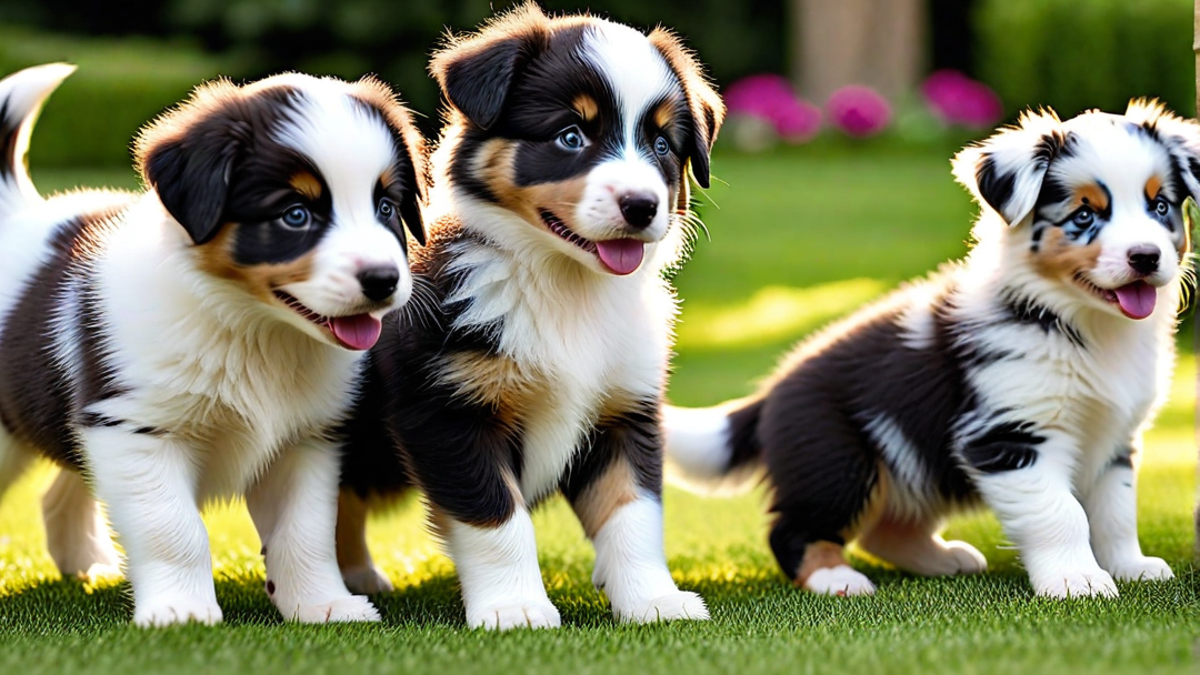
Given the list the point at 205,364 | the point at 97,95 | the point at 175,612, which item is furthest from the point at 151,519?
the point at 97,95

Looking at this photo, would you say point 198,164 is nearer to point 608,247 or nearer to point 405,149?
point 405,149

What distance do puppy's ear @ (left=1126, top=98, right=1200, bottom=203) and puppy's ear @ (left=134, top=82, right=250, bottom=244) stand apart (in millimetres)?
2585

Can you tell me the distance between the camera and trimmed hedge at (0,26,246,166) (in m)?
17.0

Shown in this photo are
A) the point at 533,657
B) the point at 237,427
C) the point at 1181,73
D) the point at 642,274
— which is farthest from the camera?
the point at 1181,73

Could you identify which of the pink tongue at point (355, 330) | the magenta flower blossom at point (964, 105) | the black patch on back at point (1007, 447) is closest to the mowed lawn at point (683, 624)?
the black patch on back at point (1007, 447)

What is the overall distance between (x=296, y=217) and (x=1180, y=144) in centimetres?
254

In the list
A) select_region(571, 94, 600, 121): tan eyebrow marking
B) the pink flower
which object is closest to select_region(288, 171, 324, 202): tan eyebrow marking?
select_region(571, 94, 600, 121): tan eyebrow marking

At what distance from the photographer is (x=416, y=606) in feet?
13.7

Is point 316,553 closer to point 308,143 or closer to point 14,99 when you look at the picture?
point 308,143

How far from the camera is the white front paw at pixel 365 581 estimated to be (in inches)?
179

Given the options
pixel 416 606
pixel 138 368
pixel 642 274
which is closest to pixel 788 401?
pixel 642 274

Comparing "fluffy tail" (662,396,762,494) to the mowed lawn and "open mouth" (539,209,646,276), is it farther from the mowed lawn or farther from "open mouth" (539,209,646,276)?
"open mouth" (539,209,646,276)

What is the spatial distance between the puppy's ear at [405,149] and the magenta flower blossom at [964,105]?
632 inches

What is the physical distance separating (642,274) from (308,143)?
1044mm
